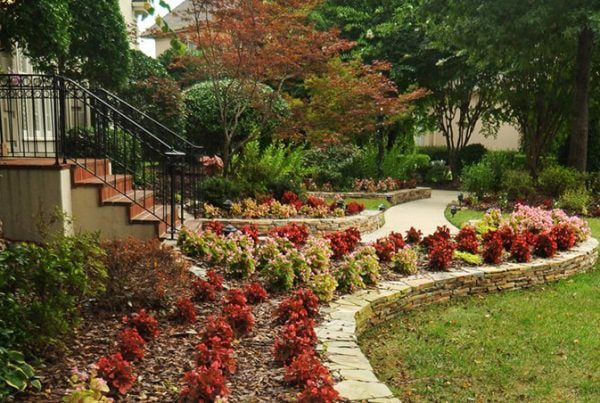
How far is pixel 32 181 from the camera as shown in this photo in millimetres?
6344

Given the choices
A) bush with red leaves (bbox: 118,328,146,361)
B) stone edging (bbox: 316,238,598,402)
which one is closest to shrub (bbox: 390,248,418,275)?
stone edging (bbox: 316,238,598,402)

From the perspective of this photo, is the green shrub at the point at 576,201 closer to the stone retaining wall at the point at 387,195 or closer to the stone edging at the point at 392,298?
the stone retaining wall at the point at 387,195

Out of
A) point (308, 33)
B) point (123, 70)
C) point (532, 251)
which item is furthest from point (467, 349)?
point (123, 70)

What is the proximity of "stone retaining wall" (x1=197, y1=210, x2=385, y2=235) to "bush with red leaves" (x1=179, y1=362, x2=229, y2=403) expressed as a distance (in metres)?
4.93

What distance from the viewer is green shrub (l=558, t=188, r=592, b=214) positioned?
11.9 meters

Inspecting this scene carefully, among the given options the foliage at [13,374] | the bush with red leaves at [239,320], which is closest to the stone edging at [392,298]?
the bush with red leaves at [239,320]

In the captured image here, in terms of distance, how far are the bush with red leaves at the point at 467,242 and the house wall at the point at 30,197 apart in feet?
15.1

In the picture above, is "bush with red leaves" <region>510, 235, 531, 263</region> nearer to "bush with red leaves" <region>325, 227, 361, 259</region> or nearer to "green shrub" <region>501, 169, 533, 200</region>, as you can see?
"bush with red leaves" <region>325, 227, 361, 259</region>

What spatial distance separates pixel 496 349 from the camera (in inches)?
181

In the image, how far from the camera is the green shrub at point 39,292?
10.2 feet

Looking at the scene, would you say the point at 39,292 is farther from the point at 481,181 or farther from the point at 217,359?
the point at 481,181

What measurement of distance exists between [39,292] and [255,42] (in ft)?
24.2

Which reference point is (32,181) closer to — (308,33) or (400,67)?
(308,33)

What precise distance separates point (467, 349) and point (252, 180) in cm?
655
